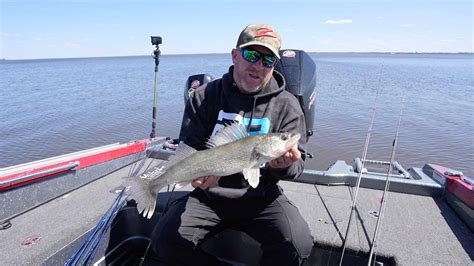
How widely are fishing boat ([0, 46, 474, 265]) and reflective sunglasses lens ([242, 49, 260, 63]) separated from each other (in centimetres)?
142

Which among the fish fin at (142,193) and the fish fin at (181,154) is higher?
the fish fin at (181,154)

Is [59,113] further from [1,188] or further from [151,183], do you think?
[151,183]

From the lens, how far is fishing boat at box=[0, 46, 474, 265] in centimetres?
325

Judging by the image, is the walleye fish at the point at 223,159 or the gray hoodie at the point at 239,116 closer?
the walleye fish at the point at 223,159

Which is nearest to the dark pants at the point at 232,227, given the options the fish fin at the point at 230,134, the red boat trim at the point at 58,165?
the fish fin at the point at 230,134

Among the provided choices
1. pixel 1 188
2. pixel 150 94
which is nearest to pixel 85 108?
pixel 150 94

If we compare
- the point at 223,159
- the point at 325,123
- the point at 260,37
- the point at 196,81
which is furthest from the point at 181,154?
the point at 325,123

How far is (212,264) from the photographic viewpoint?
3.25 m

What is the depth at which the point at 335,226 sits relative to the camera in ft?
12.0

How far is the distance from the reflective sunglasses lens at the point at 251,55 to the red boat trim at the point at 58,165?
3.06m

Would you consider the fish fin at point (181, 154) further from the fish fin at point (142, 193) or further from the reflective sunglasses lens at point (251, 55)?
the reflective sunglasses lens at point (251, 55)

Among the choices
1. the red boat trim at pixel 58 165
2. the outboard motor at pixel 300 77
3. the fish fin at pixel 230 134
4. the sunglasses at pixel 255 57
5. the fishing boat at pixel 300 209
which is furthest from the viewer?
the outboard motor at pixel 300 77

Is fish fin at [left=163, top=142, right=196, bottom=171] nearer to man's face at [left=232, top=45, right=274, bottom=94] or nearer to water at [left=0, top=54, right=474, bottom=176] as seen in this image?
man's face at [left=232, top=45, right=274, bottom=94]

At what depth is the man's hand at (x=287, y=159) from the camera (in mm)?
2719
